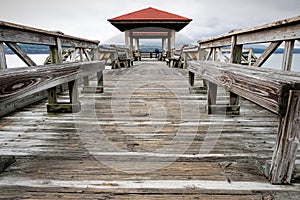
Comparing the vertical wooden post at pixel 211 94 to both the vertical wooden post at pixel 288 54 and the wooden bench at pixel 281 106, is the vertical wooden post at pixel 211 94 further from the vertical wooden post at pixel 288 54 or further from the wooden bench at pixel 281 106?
the wooden bench at pixel 281 106

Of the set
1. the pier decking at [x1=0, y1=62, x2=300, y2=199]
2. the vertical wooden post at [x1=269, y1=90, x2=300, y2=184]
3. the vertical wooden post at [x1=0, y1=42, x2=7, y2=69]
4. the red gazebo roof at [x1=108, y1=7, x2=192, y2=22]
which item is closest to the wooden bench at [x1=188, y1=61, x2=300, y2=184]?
the vertical wooden post at [x1=269, y1=90, x2=300, y2=184]

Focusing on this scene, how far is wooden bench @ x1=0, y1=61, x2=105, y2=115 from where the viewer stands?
3.70 feet

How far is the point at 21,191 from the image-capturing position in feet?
3.75

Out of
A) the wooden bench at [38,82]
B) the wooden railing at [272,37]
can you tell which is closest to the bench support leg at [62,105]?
the wooden bench at [38,82]

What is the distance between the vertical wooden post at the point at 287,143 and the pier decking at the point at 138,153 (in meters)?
0.07

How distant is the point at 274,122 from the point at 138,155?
175 cm

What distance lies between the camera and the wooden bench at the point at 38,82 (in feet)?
3.70

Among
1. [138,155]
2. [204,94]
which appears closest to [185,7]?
[204,94]

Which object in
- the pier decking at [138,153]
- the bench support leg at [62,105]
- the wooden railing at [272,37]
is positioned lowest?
the pier decking at [138,153]

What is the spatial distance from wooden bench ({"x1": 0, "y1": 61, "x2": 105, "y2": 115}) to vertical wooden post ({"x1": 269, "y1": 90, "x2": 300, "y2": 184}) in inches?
60.6

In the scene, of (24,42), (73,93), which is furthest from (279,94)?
(24,42)

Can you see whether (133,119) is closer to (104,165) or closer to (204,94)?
A: (104,165)

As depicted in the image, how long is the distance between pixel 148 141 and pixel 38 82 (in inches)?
41.3

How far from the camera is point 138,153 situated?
1607 millimetres
